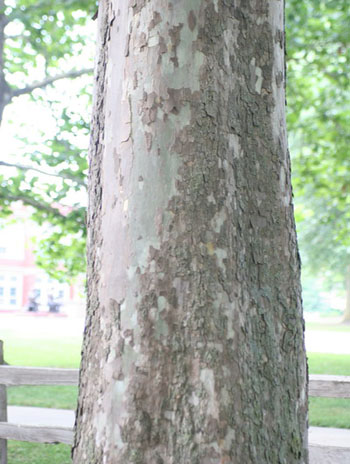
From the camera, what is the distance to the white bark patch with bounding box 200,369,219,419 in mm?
2201

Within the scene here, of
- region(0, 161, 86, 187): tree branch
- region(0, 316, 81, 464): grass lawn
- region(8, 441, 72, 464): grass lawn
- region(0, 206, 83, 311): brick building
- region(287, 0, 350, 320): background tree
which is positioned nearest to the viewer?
region(8, 441, 72, 464): grass lawn

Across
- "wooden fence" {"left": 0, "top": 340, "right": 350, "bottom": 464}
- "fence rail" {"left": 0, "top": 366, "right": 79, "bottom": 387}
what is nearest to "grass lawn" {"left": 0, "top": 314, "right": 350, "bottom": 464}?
"wooden fence" {"left": 0, "top": 340, "right": 350, "bottom": 464}

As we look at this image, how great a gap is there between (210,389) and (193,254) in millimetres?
429

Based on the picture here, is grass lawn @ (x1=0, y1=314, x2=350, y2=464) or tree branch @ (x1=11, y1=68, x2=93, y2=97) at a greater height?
tree branch @ (x1=11, y1=68, x2=93, y2=97)

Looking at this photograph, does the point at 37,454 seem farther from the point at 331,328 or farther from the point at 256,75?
the point at 331,328

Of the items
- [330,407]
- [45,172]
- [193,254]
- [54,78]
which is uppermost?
[54,78]

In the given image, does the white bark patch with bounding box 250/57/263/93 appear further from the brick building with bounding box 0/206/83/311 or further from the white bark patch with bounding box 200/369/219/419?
the brick building with bounding box 0/206/83/311

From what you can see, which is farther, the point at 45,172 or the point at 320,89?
the point at 320,89

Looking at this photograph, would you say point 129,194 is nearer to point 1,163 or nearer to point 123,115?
point 123,115

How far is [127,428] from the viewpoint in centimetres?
225

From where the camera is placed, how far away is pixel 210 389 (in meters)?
2.21

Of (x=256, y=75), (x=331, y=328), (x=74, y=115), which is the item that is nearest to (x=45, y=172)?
(x=74, y=115)

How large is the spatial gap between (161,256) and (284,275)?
46 centimetres

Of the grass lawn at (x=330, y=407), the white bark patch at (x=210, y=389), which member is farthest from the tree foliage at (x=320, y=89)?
the white bark patch at (x=210, y=389)
